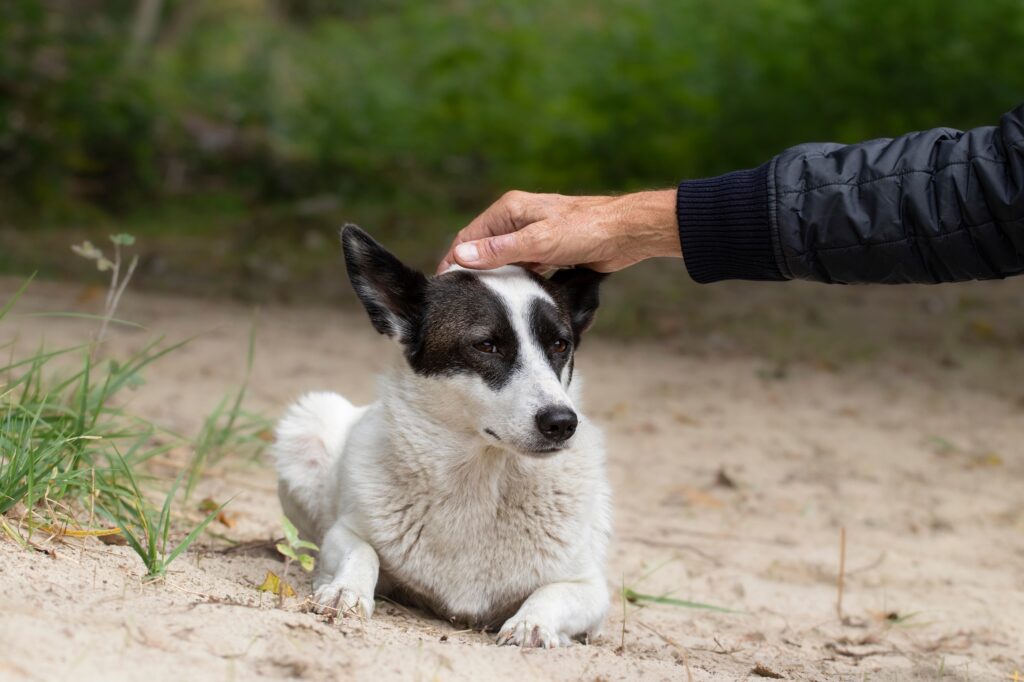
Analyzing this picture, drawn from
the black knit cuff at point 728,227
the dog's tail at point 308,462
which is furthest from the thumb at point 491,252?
the dog's tail at point 308,462

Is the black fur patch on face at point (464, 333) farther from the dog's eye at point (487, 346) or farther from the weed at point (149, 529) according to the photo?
the weed at point (149, 529)

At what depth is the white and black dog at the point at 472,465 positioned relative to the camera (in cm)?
320

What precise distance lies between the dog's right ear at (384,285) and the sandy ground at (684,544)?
0.84m

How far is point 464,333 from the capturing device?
3332 millimetres

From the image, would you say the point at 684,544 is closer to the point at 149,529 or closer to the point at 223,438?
the point at 223,438

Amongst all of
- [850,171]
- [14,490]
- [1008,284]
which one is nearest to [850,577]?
[850,171]

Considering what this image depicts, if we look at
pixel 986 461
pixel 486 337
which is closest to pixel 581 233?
pixel 486 337

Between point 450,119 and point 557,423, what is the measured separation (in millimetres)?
9037

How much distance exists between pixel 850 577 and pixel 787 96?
6.47 metres

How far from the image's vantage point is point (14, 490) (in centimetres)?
289

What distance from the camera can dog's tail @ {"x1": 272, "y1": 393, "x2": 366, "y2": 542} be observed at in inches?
155

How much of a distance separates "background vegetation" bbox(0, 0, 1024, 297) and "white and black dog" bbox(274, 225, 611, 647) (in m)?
5.07

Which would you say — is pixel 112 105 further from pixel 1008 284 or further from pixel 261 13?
pixel 261 13

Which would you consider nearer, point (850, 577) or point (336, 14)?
point (850, 577)
